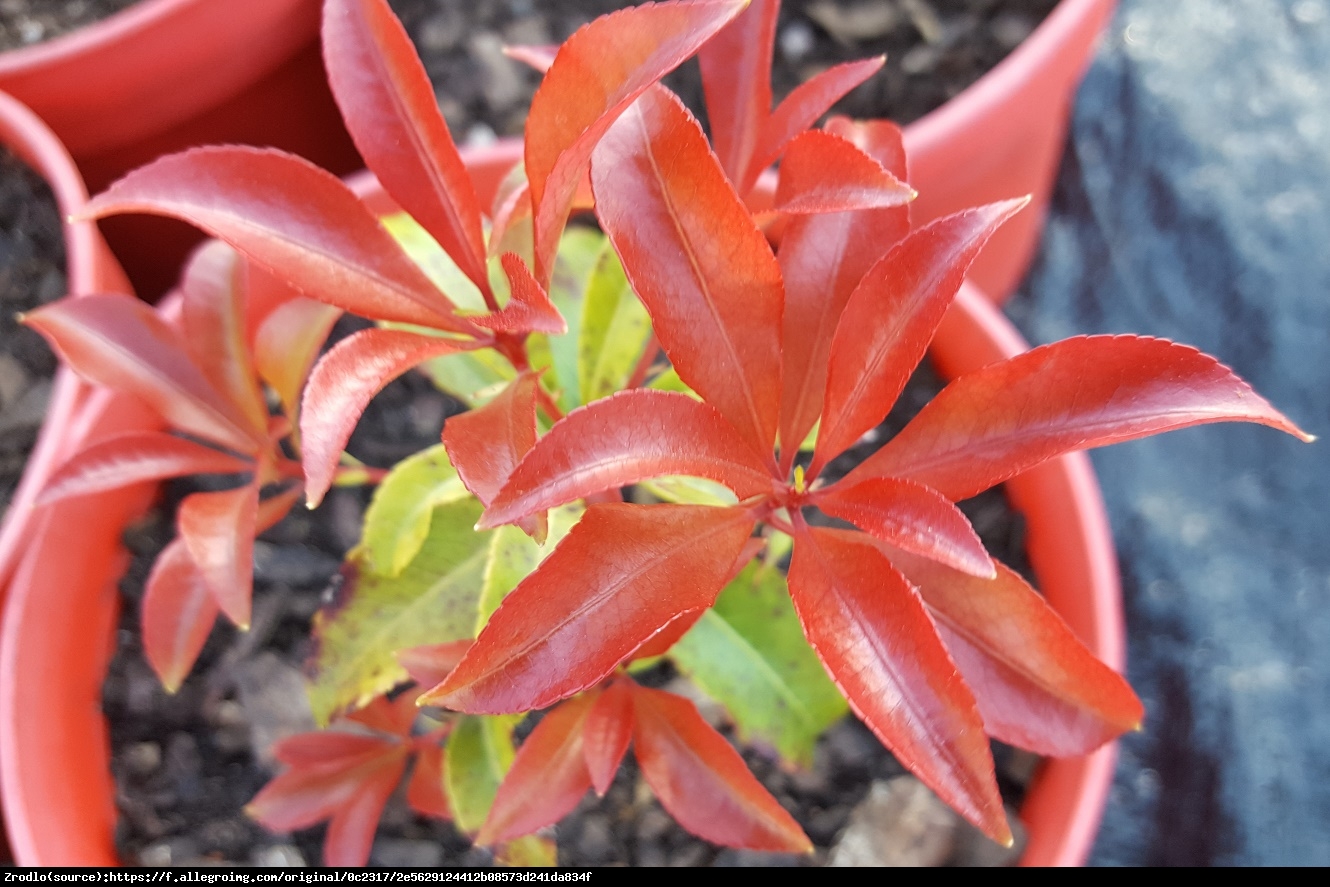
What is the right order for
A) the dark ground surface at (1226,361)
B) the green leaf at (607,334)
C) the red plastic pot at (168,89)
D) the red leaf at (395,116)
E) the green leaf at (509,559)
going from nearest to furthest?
the red leaf at (395,116)
the green leaf at (509,559)
the green leaf at (607,334)
the red plastic pot at (168,89)
the dark ground surface at (1226,361)

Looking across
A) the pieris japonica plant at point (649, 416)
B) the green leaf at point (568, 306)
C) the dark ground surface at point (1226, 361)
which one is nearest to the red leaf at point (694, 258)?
the pieris japonica plant at point (649, 416)

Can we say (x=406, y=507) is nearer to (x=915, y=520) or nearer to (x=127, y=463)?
(x=127, y=463)

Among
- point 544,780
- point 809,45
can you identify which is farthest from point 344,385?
point 809,45

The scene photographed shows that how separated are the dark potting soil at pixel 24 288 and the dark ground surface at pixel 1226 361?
1.17m

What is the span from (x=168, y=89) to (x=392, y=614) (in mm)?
704

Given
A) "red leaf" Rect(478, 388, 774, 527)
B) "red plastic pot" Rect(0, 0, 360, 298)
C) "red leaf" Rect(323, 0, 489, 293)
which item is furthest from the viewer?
"red plastic pot" Rect(0, 0, 360, 298)

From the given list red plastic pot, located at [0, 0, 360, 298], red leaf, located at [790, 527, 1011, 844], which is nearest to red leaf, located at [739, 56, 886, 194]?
red leaf, located at [790, 527, 1011, 844]

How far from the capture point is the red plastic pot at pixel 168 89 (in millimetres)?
1014

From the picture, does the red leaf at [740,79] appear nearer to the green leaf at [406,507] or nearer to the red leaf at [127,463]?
the green leaf at [406,507]

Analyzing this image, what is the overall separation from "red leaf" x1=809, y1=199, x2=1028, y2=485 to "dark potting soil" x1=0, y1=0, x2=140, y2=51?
1.14 metres

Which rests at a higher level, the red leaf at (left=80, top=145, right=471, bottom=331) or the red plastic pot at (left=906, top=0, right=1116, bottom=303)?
the red leaf at (left=80, top=145, right=471, bottom=331)

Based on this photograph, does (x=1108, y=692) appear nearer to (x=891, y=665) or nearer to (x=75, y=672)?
(x=891, y=665)

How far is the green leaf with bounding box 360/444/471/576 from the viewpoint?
0.68 metres

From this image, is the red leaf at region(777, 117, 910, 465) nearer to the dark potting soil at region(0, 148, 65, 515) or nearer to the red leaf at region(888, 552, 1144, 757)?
the red leaf at region(888, 552, 1144, 757)
